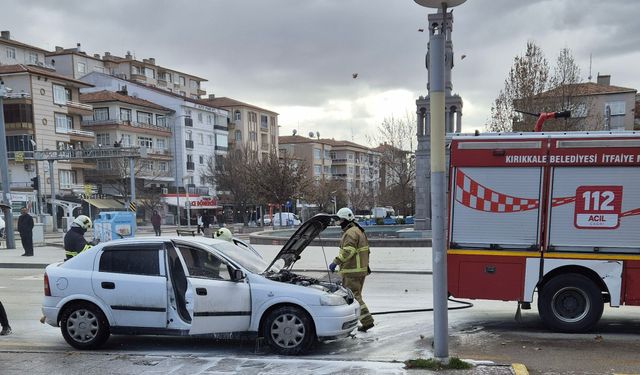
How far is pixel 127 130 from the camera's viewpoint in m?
58.4

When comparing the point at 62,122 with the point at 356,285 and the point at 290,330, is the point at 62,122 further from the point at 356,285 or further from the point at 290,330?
the point at 290,330

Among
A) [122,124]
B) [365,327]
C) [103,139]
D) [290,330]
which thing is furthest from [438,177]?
[103,139]

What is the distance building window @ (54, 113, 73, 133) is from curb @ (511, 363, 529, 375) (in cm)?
5486

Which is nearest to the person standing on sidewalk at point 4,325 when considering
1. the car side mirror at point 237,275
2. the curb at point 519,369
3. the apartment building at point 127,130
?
the car side mirror at point 237,275

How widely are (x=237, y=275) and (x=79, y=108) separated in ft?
180

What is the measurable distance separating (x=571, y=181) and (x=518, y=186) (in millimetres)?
705

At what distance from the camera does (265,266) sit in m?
6.81

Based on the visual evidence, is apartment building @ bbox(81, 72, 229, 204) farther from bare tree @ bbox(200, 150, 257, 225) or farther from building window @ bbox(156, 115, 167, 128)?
bare tree @ bbox(200, 150, 257, 225)

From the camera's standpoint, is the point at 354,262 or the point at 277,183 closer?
the point at 354,262

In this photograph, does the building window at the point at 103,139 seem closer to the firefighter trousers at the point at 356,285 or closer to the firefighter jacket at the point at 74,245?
the firefighter jacket at the point at 74,245

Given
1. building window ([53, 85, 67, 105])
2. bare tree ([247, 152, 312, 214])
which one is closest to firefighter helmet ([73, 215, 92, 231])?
bare tree ([247, 152, 312, 214])

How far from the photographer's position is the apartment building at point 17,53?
6097cm

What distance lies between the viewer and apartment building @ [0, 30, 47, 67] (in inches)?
2400

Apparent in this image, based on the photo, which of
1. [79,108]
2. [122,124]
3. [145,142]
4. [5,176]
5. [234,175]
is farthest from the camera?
[145,142]
